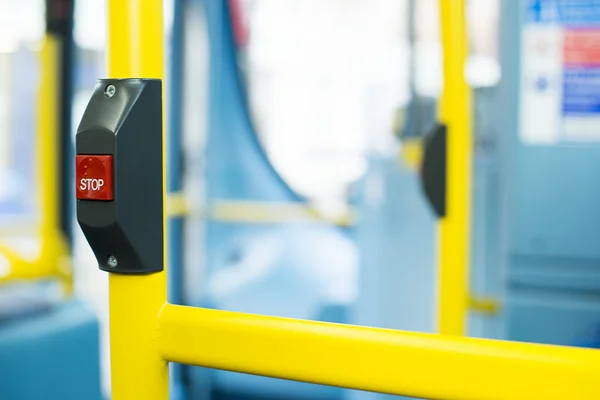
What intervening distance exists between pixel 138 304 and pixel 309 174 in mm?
3785

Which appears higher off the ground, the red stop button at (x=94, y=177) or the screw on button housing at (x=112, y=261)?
the red stop button at (x=94, y=177)

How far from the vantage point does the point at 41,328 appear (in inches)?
69.2

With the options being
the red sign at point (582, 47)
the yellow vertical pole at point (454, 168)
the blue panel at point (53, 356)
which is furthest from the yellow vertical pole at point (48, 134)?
the red sign at point (582, 47)

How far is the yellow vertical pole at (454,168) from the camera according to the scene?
1298 mm

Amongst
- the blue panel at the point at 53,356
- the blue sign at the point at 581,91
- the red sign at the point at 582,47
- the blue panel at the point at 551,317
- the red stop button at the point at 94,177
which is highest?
the red sign at the point at 582,47

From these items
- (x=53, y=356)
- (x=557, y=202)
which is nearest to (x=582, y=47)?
(x=557, y=202)

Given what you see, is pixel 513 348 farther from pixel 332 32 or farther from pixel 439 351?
pixel 332 32

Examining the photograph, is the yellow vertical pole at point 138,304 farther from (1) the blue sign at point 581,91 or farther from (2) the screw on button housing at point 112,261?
(1) the blue sign at point 581,91

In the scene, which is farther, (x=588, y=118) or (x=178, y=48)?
(x=178, y=48)

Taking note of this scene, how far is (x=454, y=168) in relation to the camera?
138 centimetres

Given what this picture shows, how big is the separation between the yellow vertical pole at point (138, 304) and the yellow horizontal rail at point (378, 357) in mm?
16

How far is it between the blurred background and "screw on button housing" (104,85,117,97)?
1090 mm

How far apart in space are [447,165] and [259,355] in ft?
2.54

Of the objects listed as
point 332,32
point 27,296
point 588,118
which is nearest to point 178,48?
point 332,32
